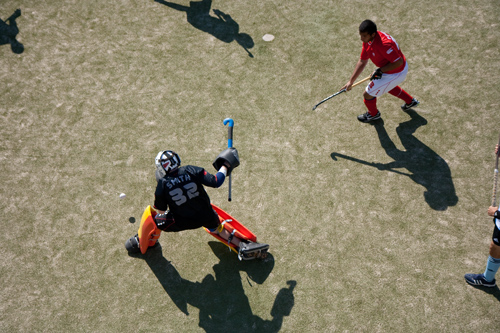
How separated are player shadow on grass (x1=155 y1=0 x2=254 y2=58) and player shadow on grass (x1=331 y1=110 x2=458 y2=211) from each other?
10.6 feet

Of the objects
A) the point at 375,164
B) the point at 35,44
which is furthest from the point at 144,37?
the point at 375,164

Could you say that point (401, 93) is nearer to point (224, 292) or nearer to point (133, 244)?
point (224, 292)

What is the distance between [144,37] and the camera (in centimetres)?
821

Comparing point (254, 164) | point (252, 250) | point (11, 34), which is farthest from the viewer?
point (11, 34)

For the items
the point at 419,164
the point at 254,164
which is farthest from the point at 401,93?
the point at 254,164

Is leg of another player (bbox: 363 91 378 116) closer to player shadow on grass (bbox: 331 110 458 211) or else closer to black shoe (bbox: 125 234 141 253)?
player shadow on grass (bbox: 331 110 458 211)

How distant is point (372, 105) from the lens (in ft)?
21.3

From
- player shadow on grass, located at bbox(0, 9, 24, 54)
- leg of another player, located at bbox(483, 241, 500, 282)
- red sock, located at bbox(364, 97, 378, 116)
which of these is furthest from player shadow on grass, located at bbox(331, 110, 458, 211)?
player shadow on grass, located at bbox(0, 9, 24, 54)

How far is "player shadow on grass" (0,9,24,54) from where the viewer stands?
8148 millimetres

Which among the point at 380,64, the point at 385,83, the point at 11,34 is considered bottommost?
the point at 11,34

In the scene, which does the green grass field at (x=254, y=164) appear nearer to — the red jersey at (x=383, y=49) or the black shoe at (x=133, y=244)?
the black shoe at (x=133, y=244)

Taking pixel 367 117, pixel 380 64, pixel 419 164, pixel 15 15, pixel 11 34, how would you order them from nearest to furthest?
pixel 380 64 < pixel 419 164 < pixel 367 117 < pixel 11 34 < pixel 15 15

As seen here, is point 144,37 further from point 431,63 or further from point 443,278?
point 443,278

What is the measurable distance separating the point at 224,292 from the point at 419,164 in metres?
3.67
